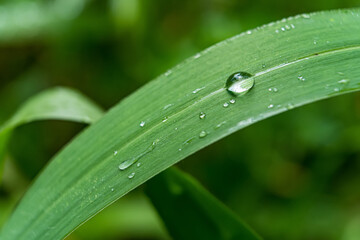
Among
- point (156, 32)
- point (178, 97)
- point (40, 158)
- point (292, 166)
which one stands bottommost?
point (178, 97)

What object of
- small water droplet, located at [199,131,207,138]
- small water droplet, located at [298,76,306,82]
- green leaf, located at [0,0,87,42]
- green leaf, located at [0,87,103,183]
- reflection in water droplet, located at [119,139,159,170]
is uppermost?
green leaf, located at [0,0,87,42]

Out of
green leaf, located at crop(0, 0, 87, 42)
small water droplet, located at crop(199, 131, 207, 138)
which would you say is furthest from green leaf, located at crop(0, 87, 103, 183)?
green leaf, located at crop(0, 0, 87, 42)

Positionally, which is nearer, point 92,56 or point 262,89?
point 262,89

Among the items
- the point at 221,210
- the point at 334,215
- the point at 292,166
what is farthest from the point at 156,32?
the point at 221,210

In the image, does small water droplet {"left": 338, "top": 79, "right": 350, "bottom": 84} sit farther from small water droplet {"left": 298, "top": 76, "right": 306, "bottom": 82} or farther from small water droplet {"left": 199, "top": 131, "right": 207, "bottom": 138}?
small water droplet {"left": 199, "top": 131, "right": 207, "bottom": 138}

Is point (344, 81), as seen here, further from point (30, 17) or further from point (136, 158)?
point (30, 17)

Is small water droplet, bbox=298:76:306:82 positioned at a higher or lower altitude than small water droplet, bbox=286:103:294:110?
higher

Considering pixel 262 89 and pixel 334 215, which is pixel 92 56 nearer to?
pixel 334 215
